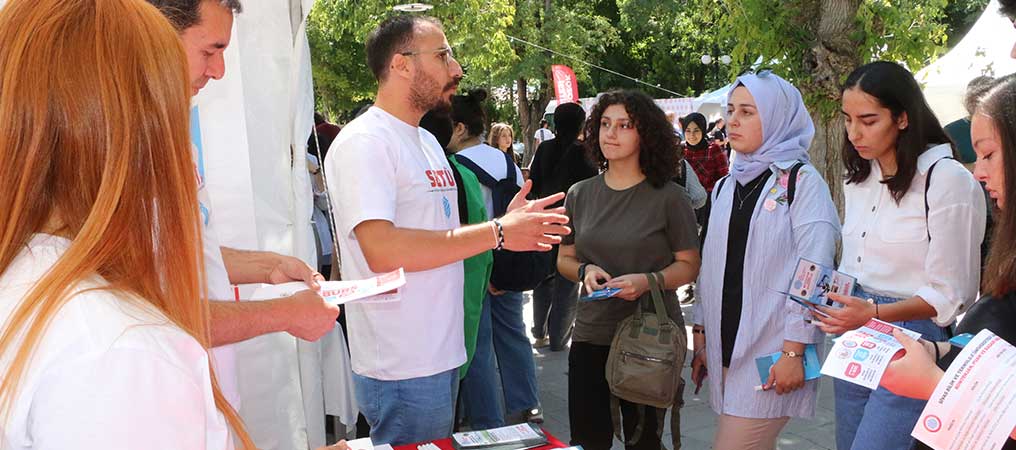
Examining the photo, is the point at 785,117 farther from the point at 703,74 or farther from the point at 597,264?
the point at 703,74

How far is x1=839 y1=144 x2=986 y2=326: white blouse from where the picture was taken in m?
2.54

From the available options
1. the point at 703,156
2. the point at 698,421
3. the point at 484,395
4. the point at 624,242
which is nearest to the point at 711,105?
the point at 703,156

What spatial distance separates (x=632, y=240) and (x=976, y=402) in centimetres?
189

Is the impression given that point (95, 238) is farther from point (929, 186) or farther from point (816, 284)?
point (929, 186)

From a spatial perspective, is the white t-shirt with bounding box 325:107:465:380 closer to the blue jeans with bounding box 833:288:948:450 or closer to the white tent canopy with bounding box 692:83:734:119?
the blue jeans with bounding box 833:288:948:450

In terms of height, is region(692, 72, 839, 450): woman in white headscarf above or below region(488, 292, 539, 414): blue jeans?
above

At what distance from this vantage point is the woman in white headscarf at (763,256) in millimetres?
2816

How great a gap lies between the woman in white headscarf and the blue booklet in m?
0.02

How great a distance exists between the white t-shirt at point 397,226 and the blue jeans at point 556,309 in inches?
130

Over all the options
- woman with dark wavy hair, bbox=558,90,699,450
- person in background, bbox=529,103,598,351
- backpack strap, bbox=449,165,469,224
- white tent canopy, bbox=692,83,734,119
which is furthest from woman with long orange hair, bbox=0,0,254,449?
white tent canopy, bbox=692,83,734,119

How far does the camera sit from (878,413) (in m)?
2.48

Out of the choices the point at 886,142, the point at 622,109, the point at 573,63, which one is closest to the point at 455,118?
A: the point at 622,109

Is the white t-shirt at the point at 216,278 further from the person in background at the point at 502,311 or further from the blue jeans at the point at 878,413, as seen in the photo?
the person in background at the point at 502,311

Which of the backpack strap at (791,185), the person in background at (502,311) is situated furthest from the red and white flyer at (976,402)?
the person in background at (502,311)
